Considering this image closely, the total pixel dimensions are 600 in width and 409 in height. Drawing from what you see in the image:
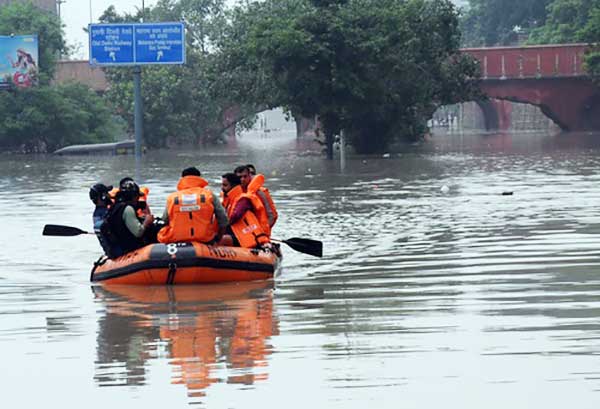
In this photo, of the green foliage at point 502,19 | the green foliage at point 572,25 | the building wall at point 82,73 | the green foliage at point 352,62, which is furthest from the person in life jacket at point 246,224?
the green foliage at point 502,19

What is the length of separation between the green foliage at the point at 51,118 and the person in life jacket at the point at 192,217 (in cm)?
5447

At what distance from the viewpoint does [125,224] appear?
15.9m

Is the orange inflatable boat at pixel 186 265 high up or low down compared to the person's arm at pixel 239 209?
down

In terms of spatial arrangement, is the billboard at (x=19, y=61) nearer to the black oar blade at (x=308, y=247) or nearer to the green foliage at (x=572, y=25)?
the green foliage at (x=572, y=25)

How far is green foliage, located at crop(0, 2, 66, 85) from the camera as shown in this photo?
241ft

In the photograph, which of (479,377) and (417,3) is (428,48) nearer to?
(417,3)

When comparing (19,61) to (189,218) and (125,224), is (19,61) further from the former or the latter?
(189,218)

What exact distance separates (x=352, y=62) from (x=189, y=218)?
115ft

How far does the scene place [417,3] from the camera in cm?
5656

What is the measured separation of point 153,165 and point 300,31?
769cm

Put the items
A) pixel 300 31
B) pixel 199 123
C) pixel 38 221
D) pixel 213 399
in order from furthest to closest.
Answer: pixel 199 123
pixel 300 31
pixel 38 221
pixel 213 399

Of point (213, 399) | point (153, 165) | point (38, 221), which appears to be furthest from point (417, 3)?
point (213, 399)

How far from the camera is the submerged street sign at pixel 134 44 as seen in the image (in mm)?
38125

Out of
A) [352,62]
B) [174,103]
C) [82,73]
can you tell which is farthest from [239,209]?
[82,73]
